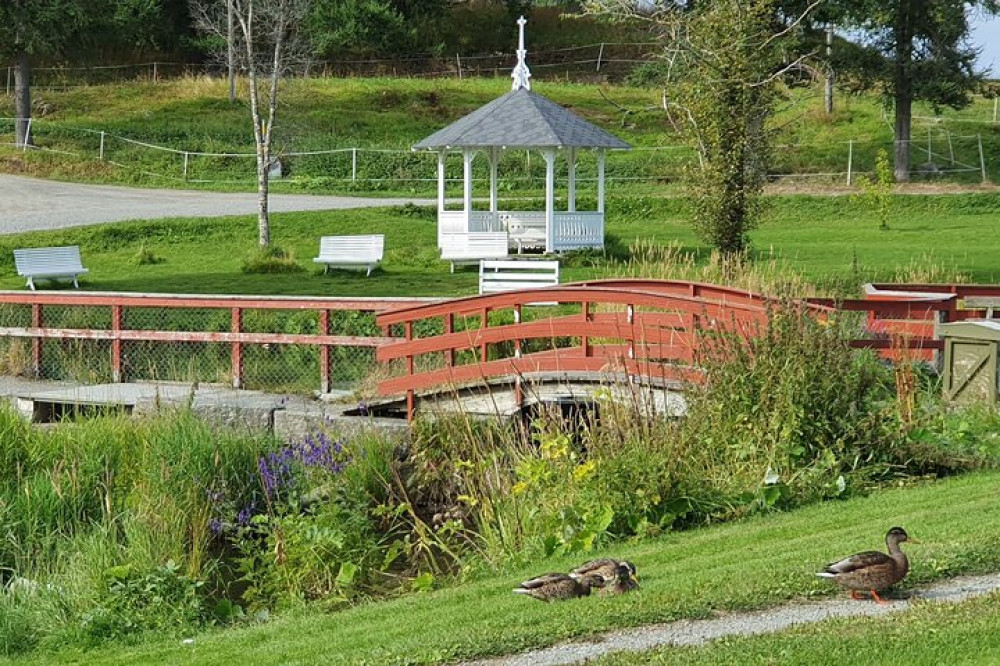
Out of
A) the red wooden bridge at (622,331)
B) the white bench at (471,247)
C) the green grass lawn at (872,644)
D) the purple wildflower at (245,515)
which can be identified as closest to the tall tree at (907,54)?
the white bench at (471,247)

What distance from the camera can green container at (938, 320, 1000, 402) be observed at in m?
13.2

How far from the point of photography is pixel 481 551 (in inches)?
446

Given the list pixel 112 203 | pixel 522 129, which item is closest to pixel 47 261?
pixel 522 129

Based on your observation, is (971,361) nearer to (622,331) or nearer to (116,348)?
(622,331)

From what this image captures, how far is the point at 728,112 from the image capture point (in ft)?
75.5

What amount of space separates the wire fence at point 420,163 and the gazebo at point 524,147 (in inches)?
387

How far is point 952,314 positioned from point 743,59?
328 inches

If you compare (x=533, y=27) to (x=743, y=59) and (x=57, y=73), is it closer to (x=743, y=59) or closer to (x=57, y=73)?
(x=57, y=73)

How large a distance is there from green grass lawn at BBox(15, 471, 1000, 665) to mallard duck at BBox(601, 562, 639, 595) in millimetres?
101

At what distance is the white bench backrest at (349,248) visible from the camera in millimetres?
26969

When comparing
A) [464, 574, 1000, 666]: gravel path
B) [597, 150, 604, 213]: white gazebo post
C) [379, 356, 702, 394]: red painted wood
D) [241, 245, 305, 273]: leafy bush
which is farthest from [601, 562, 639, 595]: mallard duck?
[597, 150, 604, 213]: white gazebo post

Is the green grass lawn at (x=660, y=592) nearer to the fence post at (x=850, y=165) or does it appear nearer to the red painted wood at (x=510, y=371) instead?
the red painted wood at (x=510, y=371)

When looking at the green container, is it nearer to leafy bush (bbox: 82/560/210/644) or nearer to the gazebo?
leafy bush (bbox: 82/560/210/644)

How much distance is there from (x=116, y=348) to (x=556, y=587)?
11.7 metres
